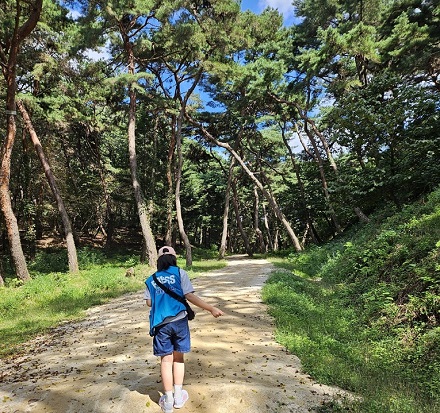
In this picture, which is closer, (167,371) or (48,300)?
(167,371)

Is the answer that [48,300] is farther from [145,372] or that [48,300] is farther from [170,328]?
[170,328]

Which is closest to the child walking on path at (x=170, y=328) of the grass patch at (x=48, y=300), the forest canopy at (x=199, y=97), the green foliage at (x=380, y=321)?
the green foliage at (x=380, y=321)

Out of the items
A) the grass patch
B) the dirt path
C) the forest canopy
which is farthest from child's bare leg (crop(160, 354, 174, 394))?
the forest canopy

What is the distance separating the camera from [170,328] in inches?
145

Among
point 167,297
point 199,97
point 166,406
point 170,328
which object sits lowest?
point 166,406

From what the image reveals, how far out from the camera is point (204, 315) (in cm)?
817

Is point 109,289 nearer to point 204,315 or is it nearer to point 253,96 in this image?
point 204,315

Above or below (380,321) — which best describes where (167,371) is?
above

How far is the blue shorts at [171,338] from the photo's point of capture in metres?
3.66

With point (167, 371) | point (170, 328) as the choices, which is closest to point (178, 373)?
point (167, 371)

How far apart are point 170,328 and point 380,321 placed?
5032mm

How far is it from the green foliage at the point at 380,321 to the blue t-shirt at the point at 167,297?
6.87 feet

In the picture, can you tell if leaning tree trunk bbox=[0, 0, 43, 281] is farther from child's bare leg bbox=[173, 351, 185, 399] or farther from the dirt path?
child's bare leg bbox=[173, 351, 185, 399]

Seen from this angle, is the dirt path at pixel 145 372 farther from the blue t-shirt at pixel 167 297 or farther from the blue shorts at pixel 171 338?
the blue t-shirt at pixel 167 297
